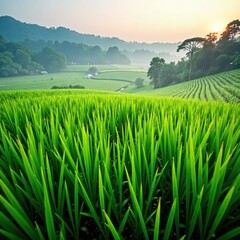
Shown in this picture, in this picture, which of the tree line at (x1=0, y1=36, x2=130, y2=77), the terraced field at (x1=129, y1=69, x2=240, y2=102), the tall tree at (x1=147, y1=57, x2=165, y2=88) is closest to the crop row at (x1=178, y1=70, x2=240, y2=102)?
the terraced field at (x1=129, y1=69, x2=240, y2=102)

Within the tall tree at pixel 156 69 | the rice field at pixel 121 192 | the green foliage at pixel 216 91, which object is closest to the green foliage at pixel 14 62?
the tall tree at pixel 156 69

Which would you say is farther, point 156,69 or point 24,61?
point 24,61

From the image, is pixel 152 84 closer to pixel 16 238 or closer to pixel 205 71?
pixel 205 71

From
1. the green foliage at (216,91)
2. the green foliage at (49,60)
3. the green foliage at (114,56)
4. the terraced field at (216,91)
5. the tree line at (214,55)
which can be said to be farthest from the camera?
the green foliage at (114,56)

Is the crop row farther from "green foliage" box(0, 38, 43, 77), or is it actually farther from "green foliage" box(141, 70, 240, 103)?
"green foliage" box(0, 38, 43, 77)

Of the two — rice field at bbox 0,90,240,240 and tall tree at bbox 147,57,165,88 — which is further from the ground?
rice field at bbox 0,90,240,240

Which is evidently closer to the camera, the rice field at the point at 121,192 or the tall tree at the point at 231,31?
the rice field at the point at 121,192

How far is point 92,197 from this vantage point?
2.89 ft

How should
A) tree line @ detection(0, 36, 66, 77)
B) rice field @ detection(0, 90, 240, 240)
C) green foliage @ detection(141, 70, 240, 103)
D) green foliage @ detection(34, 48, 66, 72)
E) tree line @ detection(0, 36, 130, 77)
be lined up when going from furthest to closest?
green foliage @ detection(34, 48, 66, 72)
tree line @ detection(0, 36, 130, 77)
tree line @ detection(0, 36, 66, 77)
green foliage @ detection(141, 70, 240, 103)
rice field @ detection(0, 90, 240, 240)

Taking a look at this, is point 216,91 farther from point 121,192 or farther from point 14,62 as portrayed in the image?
point 14,62

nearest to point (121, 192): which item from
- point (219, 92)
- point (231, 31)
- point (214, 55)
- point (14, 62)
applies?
point (219, 92)

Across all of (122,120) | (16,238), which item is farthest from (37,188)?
(122,120)

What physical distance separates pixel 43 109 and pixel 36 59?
11216 centimetres

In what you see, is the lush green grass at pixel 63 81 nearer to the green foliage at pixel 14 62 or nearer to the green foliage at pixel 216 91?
the green foliage at pixel 14 62
